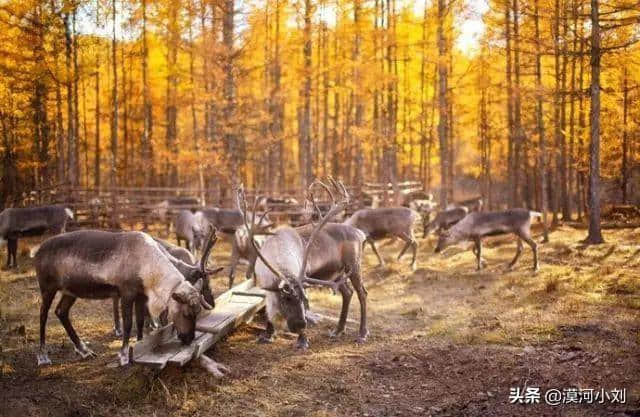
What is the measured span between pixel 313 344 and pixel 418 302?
330 centimetres

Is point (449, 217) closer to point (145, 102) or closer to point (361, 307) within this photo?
point (361, 307)

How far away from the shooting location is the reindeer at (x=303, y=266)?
623 centimetres

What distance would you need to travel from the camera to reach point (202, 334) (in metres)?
5.83

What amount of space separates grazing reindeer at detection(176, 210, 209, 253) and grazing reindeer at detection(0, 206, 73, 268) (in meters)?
2.93

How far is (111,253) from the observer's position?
5891 mm

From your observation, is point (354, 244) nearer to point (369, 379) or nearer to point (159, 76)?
point (369, 379)

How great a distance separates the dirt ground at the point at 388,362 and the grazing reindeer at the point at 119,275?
59 cm

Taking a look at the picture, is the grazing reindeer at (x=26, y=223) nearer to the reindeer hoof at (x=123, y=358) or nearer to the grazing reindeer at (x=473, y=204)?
the reindeer hoof at (x=123, y=358)

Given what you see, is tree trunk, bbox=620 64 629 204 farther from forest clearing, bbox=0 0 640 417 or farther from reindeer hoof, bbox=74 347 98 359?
reindeer hoof, bbox=74 347 98 359

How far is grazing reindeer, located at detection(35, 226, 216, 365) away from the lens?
18.6ft

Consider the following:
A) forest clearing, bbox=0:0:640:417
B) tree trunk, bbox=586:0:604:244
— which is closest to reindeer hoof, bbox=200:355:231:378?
forest clearing, bbox=0:0:640:417

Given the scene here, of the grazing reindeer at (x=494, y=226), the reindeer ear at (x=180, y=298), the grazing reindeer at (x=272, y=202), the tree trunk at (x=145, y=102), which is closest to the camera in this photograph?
the reindeer ear at (x=180, y=298)

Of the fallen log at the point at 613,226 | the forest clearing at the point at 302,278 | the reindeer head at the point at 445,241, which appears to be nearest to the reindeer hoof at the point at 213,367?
the forest clearing at the point at 302,278

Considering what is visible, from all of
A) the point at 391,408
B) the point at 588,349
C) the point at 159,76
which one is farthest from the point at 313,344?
the point at 159,76
